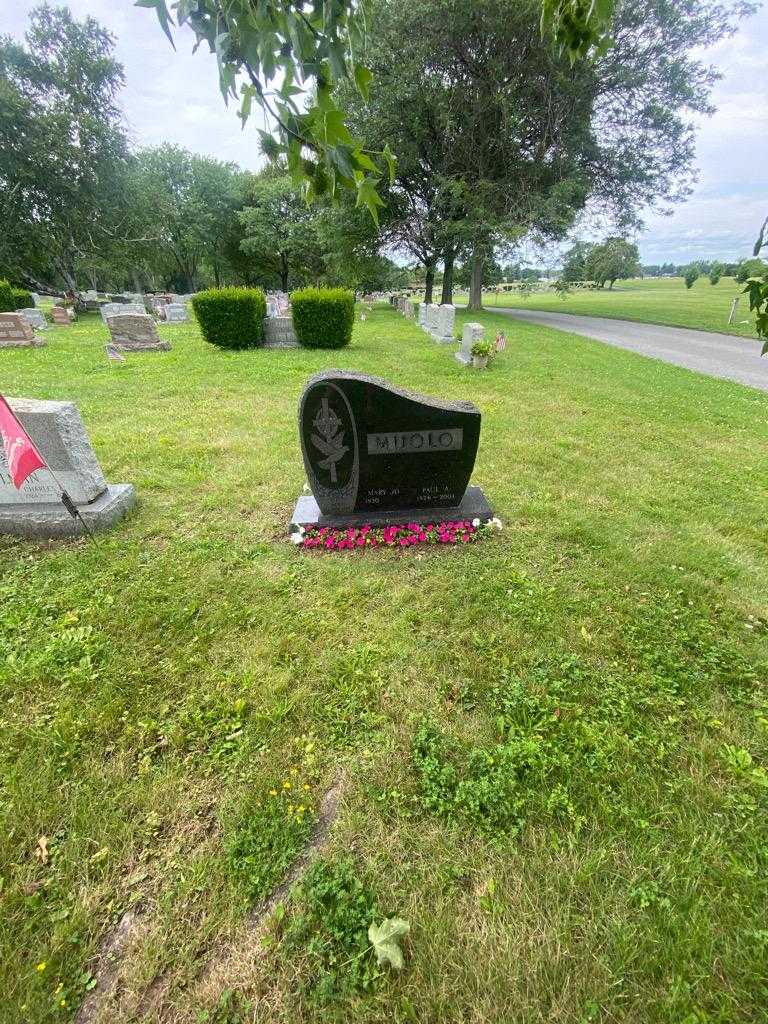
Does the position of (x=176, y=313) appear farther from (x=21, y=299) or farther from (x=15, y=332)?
(x=15, y=332)

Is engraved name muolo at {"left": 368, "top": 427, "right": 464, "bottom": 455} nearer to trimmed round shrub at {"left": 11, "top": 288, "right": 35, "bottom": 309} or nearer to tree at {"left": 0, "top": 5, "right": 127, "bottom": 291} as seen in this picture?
trimmed round shrub at {"left": 11, "top": 288, "right": 35, "bottom": 309}

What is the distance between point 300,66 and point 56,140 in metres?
32.2

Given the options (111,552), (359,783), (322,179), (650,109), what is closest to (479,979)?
(359,783)

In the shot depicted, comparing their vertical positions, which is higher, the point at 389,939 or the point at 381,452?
the point at 381,452

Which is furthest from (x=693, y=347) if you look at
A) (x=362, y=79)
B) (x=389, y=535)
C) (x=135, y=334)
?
(x=135, y=334)

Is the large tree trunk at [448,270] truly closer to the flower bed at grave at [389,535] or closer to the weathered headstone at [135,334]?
the weathered headstone at [135,334]

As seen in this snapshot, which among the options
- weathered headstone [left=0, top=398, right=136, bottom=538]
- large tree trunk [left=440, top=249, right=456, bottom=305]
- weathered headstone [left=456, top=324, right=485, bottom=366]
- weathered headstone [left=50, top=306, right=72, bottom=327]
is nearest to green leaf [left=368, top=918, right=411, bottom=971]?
weathered headstone [left=0, top=398, right=136, bottom=538]

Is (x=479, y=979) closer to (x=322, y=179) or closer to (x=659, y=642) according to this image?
(x=659, y=642)

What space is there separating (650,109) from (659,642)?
89.5 ft

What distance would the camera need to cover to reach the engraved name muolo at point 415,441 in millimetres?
3604

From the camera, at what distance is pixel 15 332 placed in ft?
43.9

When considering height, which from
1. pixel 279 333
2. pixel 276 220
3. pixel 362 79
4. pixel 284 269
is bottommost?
pixel 279 333

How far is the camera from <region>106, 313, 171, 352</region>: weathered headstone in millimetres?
12547

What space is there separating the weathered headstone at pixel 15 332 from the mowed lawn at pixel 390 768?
45.6 feet
